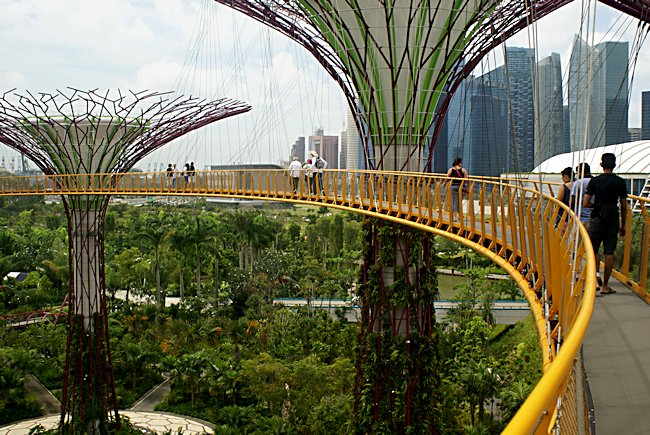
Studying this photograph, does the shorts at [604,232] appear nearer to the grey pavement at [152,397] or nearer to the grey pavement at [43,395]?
the grey pavement at [152,397]

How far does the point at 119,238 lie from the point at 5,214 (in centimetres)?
1887

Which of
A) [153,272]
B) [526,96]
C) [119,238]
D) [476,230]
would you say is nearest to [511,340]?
[526,96]

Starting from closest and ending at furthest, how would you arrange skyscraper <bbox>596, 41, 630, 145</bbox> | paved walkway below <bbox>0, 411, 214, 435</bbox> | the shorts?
the shorts < skyscraper <bbox>596, 41, 630, 145</bbox> < paved walkway below <bbox>0, 411, 214, 435</bbox>

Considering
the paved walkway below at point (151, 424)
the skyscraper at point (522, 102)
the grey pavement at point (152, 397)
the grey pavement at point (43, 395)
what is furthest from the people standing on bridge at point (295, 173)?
the grey pavement at point (43, 395)

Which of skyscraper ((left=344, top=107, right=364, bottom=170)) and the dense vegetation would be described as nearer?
skyscraper ((left=344, top=107, right=364, bottom=170))

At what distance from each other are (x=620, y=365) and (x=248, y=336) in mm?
23719

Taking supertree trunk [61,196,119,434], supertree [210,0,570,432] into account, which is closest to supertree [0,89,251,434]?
supertree trunk [61,196,119,434]

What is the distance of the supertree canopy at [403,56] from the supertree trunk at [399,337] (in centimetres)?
147

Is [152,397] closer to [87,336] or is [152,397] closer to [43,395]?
[43,395]

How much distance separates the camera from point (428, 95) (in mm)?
10766

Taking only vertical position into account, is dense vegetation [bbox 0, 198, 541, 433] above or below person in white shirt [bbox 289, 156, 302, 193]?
below

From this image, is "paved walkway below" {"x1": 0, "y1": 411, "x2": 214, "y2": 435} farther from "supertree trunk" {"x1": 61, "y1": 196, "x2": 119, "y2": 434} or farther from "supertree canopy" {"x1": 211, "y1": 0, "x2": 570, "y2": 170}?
"supertree canopy" {"x1": 211, "y1": 0, "x2": 570, "y2": 170}

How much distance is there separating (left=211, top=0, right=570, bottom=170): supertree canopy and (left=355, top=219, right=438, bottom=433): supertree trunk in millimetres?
1472

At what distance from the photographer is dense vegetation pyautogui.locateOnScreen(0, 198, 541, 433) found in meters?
18.7
